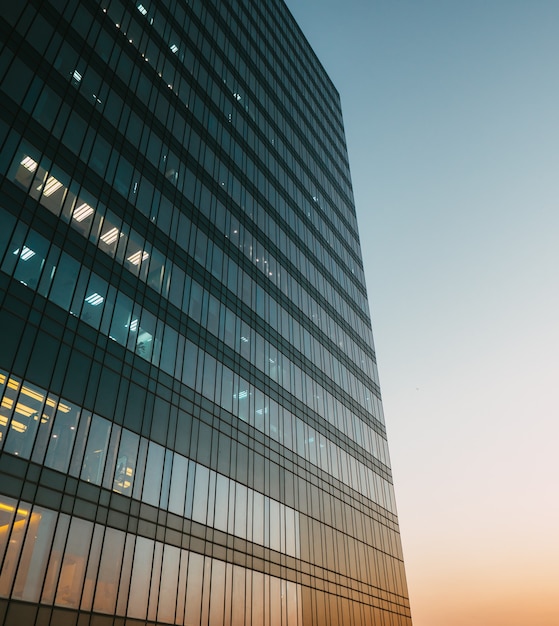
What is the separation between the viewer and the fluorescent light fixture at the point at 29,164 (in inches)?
1148

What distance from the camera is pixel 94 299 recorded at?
30.1m

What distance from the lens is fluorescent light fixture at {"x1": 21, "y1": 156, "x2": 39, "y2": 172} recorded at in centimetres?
2915

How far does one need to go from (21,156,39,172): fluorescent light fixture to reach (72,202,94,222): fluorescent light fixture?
309 cm

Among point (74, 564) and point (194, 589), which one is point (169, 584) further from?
point (74, 564)

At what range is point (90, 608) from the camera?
23.6 m

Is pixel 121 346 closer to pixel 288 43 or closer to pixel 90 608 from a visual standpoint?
pixel 90 608

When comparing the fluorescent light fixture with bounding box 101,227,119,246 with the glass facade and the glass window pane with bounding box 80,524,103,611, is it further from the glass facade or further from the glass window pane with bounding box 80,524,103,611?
the glass window pane with bounding box 80,524,103,611

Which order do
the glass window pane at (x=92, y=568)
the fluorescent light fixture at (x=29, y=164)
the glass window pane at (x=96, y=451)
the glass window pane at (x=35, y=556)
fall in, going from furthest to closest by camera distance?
the fluorescent light fixture at (x=29, y=164) → the glass window pane at (x=96, y=451) → the glass window pane at (x=92, y=568) → the glass window pane at (x=35, y=556)

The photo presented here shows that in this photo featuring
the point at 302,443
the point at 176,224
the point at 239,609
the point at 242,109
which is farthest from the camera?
the point at 242,109

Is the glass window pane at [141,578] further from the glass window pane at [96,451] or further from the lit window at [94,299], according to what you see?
the lit window at [94,299]

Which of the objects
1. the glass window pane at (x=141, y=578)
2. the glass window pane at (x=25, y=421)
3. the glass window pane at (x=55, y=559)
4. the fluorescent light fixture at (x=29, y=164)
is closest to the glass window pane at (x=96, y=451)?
the glass window pane at (x=55, y=559)

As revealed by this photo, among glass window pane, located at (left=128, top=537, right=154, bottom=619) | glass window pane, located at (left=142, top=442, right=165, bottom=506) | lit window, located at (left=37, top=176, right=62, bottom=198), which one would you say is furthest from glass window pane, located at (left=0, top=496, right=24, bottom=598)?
lit window, located at (left=37, top=176, right=62, bottom=198)

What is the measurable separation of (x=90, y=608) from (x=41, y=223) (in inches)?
751

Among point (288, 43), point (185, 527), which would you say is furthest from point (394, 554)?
point (288, 43)
